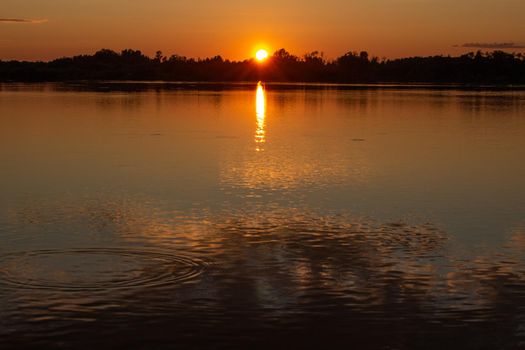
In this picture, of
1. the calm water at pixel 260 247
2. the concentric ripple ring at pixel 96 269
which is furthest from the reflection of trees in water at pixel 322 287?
the concentric ripple ring at pixel 96 269

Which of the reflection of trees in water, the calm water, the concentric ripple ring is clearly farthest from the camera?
the concentric ripple ring

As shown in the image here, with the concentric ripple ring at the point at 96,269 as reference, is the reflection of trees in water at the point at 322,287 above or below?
below

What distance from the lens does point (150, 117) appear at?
6316 centimetres

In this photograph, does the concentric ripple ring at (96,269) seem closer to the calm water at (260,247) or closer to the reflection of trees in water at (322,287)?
the calm water at (260,247)

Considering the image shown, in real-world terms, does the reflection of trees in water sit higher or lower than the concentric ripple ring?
lower

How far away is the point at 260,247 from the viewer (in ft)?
60.0

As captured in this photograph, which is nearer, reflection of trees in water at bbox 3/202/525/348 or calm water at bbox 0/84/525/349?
reflection of trees in water at bbox 3/202/525/348

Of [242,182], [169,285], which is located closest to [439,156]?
[242,182]

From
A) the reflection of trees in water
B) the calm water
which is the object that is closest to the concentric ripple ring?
the calm water

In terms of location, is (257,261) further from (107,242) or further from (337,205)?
(337,205)

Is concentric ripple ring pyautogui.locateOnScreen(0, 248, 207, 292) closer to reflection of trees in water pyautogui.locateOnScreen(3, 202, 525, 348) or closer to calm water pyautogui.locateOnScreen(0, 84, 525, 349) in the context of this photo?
calm water pyautogui.locateOnScreen(0, 84, 525, 349)

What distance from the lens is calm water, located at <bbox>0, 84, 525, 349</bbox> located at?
13032 millimetres

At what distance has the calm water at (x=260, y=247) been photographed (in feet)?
42.8

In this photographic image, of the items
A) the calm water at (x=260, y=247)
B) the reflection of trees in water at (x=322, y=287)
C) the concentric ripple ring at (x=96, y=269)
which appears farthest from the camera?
the concentric ripple ring at (x=96, y=269)
